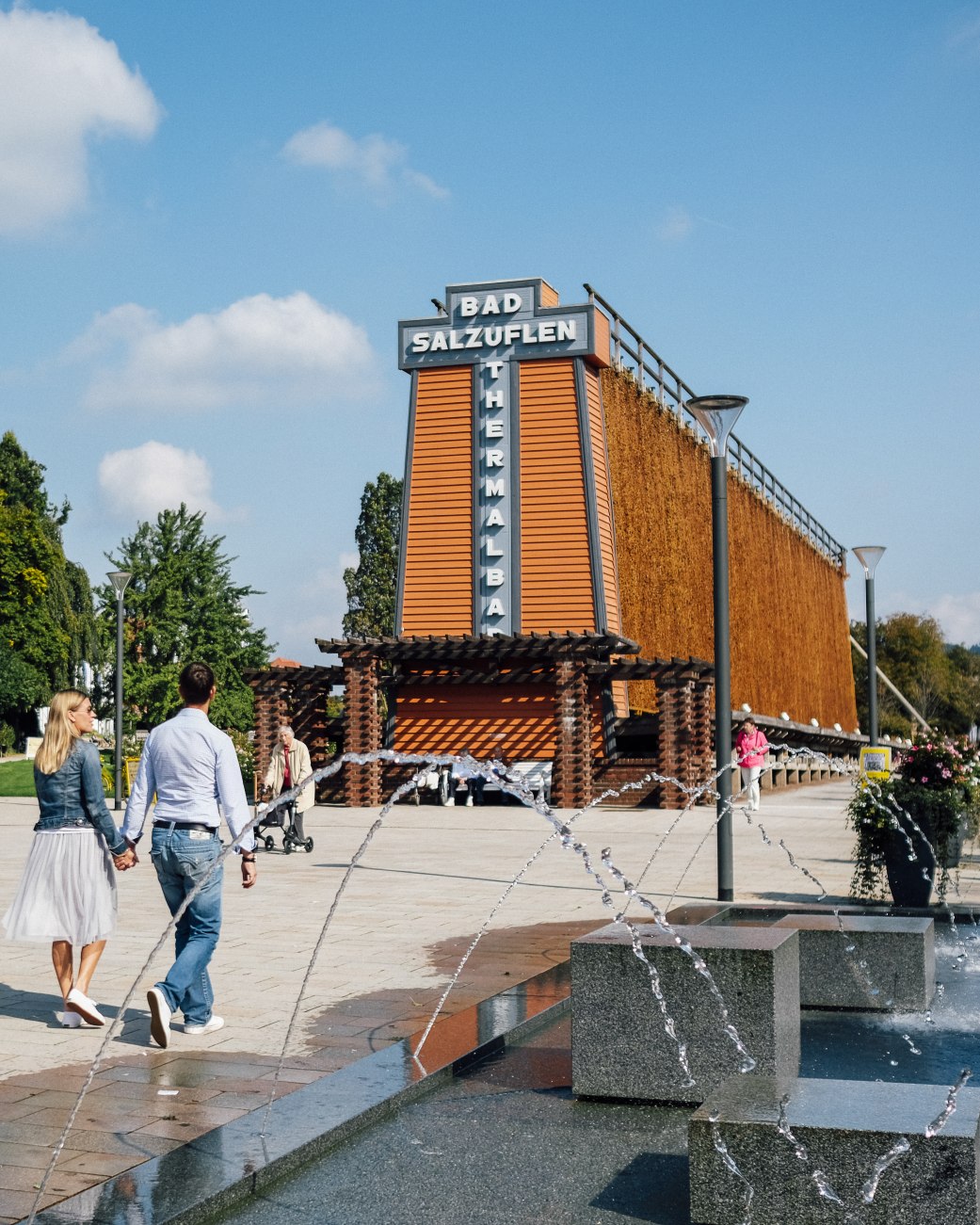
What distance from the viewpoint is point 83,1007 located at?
7.56m

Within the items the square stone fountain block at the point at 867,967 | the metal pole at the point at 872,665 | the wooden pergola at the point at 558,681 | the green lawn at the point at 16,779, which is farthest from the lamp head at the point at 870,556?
the green lawn at the point at 16,779

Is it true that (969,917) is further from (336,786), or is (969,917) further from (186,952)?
(336,786)

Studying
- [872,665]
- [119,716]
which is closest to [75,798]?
[872,665]

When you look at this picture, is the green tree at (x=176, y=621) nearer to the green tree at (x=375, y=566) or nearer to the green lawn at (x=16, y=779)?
the green tree at (x=375, y=566)

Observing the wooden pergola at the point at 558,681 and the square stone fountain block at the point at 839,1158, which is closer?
the square stone fountain block at the point at 839,1158

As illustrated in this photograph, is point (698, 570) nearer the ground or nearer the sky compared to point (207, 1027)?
nearer the sky

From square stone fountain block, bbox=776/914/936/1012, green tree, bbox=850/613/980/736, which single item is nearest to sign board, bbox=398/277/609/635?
square stone fountain block, bbox=776/914/936/1012

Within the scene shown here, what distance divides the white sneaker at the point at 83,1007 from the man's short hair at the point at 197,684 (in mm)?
1624

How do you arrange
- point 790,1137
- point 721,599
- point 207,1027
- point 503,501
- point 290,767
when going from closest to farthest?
point 790,1137 → point 207,1027 → point 721,599 → point 290,767 → point 503,501

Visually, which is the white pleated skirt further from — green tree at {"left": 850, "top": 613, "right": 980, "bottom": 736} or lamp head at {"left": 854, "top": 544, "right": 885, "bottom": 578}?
green tree at {"left": 850, "top": 613, "right": 980, "bottom": 736}

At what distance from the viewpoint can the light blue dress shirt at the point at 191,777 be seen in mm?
7492

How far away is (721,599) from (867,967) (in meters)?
5.77

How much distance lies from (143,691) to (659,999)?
61.5 metres

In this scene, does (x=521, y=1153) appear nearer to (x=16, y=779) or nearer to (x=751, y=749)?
(x=751, y=749)
